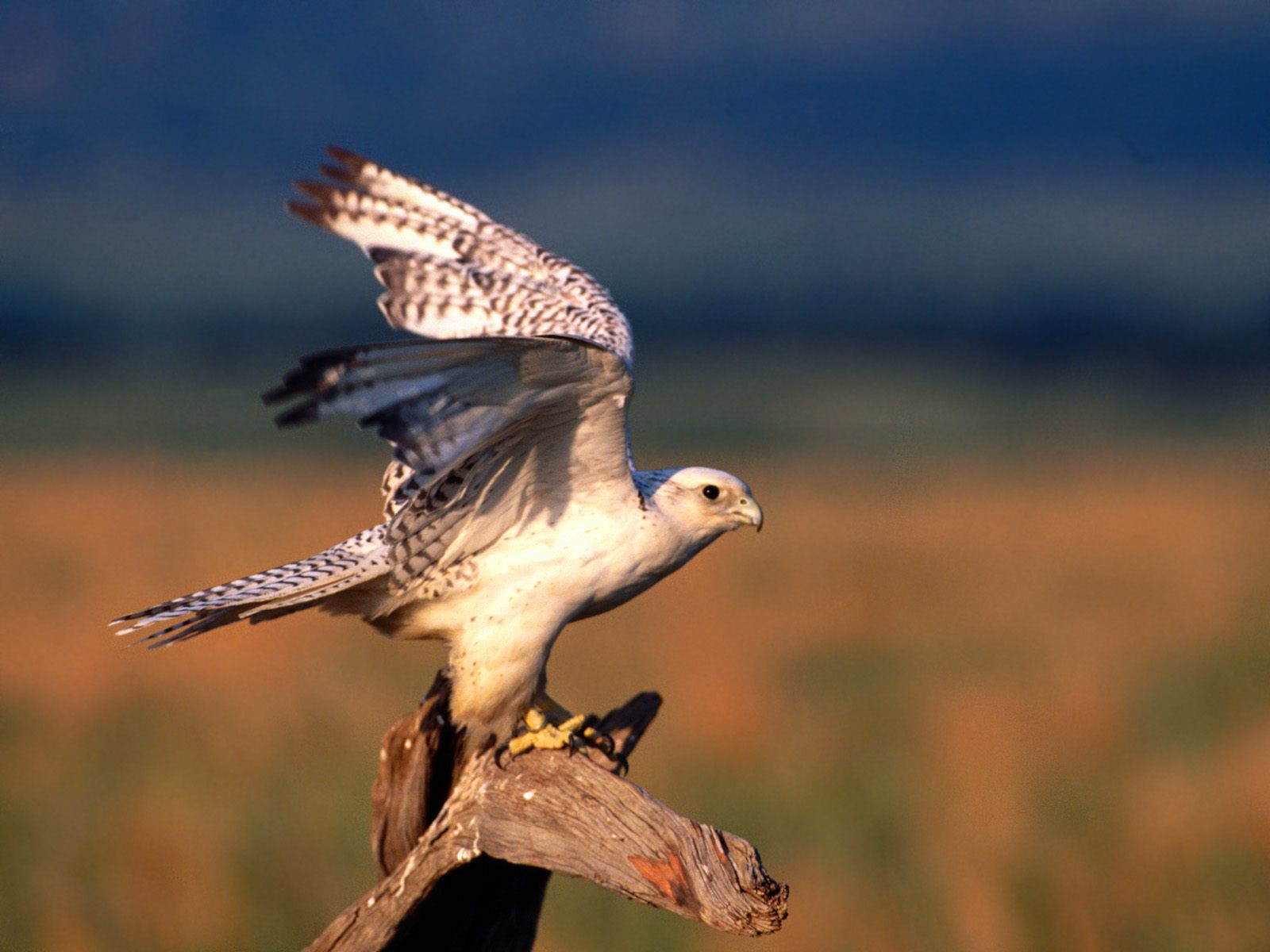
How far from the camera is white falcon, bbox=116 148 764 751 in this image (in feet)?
12.7

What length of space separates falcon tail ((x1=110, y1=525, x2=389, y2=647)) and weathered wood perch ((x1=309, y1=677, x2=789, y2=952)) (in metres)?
0.39

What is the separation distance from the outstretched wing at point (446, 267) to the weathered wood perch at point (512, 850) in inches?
45.9

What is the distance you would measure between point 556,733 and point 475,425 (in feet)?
2.85

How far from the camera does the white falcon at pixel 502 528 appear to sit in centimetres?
387

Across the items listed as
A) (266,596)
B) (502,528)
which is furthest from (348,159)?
(266,596)

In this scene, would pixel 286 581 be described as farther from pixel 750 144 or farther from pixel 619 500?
pixel 750 144

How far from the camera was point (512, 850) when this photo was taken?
12.9 feet

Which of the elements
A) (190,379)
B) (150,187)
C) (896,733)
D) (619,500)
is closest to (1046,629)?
(896,733)

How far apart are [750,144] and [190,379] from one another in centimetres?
8738

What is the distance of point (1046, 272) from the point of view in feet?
397

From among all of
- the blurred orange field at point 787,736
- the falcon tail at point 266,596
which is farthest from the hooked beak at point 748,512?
the blurred orange field at point 787,736

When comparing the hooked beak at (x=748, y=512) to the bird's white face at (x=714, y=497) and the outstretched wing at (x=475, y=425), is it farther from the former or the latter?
the outstretched wing at (x=475, y=425)

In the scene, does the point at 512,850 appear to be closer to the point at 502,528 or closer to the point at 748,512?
the point at 502,528

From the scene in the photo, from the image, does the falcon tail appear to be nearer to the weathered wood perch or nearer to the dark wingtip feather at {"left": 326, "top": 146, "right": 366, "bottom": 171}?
the weathered wood perch
